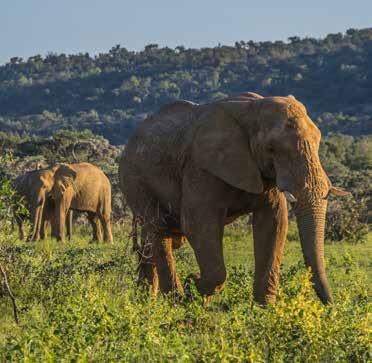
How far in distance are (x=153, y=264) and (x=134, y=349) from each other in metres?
3.86

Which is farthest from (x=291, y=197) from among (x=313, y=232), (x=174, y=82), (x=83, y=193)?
(x=174, y=82)

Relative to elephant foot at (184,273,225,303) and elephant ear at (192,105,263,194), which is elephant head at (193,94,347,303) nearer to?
elephant ear at (192,105,263,194)

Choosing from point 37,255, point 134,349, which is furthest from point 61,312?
point 37,255

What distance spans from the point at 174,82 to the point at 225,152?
9586cm

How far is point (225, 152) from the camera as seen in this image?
32.5 ft

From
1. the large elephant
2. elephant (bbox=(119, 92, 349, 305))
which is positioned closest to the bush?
the large elephant

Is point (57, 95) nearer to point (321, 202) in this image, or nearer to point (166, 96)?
point (166, 96)

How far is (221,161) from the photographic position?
9.85 meters

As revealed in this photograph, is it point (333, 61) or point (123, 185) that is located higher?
point (123, 185)

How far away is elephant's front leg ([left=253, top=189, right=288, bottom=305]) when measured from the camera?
32.6 ft

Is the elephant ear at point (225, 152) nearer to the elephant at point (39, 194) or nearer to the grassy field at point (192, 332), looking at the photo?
the grassy field at point (192, 332)

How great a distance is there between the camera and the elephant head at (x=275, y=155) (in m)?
8.96

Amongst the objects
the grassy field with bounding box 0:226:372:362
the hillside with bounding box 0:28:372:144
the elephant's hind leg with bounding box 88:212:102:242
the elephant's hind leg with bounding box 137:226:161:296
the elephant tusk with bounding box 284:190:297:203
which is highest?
the elephant tusk with bounding box 284:190:297:203

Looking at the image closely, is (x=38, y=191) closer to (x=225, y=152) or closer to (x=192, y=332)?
(x=225, y=152)
